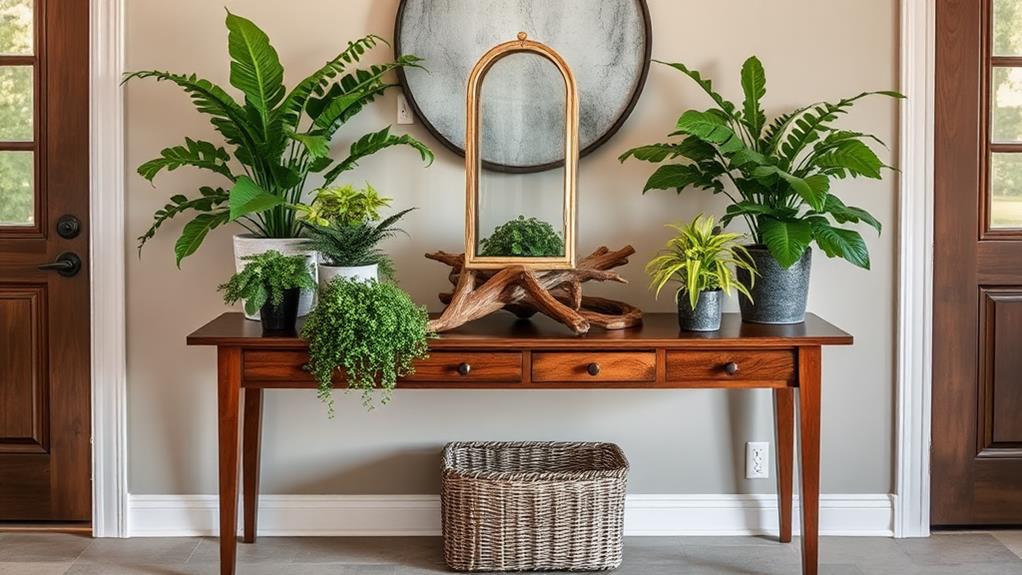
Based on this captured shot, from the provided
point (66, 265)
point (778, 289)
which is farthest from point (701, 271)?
point (66, 265)

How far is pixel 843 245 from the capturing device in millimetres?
2959

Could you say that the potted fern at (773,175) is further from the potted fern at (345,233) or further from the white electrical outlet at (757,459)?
the potted fern at (345,233)

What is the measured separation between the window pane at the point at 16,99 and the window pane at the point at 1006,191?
9.64 ft

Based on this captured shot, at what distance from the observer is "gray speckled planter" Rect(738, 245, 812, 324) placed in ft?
10.0

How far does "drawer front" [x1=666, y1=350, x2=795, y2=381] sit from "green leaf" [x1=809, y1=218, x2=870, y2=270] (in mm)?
294

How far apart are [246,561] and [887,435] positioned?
1.98 meters

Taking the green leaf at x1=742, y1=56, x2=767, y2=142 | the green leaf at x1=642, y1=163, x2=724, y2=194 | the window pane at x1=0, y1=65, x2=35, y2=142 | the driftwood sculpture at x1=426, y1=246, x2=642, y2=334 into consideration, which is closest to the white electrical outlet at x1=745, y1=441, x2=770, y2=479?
the driftwood sculpture at x1=426, y1=246, x2=642, y2=334

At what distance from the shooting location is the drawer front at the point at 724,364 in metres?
2.92

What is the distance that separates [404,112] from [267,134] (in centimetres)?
46

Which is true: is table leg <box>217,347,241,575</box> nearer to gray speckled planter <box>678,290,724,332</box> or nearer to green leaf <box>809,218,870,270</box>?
gray speckled planter <box>678,290,724,332</box>

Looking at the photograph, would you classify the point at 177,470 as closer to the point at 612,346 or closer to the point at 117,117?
the point at 117,117

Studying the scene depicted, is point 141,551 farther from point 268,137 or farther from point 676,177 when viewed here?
point 676,177

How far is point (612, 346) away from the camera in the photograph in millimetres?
2902

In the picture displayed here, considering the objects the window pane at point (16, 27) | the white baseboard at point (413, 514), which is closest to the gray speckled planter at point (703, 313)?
the white baseboard at point (413, 514)
